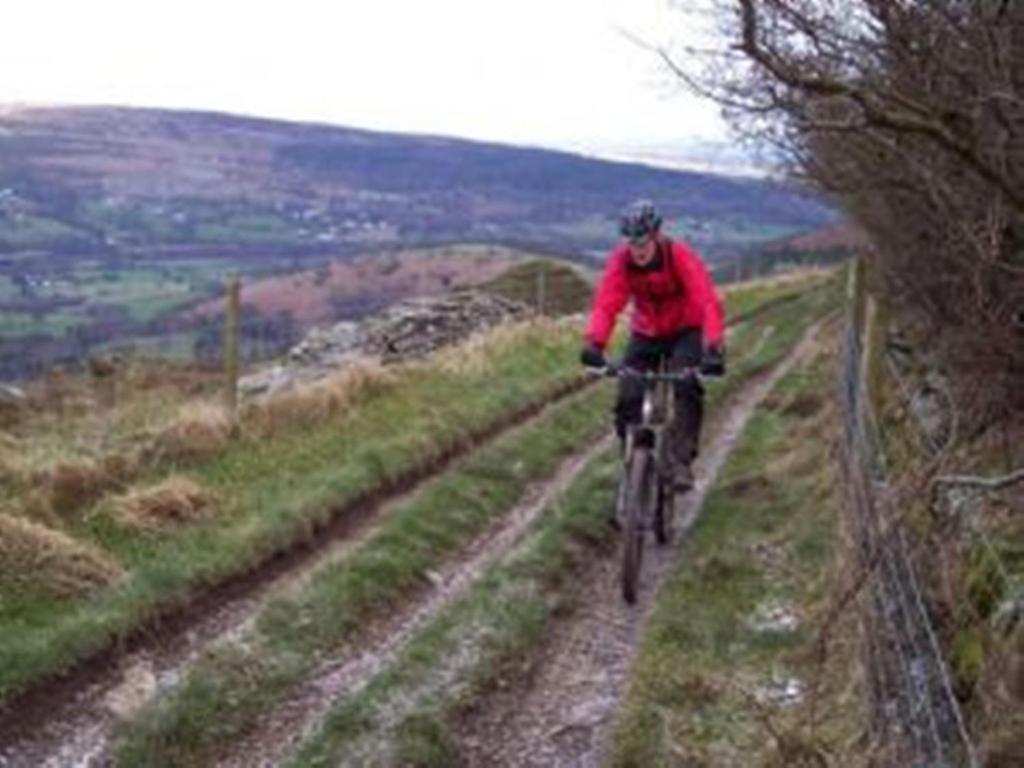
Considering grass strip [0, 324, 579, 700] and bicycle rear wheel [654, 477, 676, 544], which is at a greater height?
bicycle rear wheel [654, 477, 676, 544]

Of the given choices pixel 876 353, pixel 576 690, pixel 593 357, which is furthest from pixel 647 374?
pixel 576 690

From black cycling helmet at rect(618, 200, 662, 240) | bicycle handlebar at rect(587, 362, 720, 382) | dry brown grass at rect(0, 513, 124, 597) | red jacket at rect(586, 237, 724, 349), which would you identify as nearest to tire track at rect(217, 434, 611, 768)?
bicycle handlebar at rect(587, 362, 720, 382)

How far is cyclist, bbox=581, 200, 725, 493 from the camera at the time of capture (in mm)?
11164

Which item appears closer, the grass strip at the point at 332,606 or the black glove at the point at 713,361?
the grass strip at the point at 332,606

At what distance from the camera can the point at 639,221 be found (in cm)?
1094

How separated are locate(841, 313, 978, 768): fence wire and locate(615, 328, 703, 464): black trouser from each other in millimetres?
1937

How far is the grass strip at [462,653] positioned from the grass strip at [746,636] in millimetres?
771

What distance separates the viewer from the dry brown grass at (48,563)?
10273 mm

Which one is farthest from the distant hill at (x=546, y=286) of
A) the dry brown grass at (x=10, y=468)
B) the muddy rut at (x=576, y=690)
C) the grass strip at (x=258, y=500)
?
the muddy rut at (x=576, y=690)

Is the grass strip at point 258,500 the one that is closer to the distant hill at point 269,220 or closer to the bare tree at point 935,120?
the bare tree at point 935,120

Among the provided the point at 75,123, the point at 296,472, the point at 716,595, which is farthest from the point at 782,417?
the point at 75,123

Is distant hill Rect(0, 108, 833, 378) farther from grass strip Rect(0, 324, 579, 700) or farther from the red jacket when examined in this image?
the red jacket

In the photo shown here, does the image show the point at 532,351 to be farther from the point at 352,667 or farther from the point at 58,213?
the point at 58,213

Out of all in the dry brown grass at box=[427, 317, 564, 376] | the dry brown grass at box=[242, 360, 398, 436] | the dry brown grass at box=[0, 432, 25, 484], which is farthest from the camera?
the dry brown grass at box=[427, 317, 564, 376]
